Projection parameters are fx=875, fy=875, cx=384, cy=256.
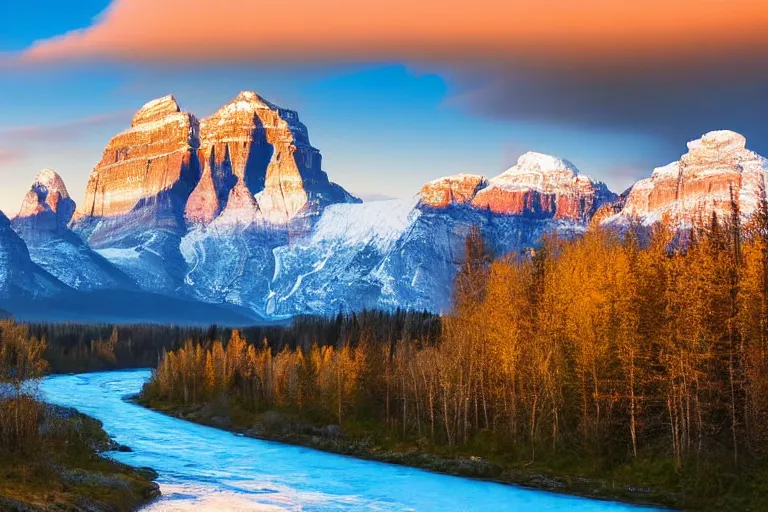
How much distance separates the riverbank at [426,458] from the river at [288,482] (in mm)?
A: 1477

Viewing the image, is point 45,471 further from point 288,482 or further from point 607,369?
point 607,369

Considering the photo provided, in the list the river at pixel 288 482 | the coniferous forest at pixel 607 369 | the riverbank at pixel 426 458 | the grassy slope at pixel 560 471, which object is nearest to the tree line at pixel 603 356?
the coniferous forest at pixel 607 369

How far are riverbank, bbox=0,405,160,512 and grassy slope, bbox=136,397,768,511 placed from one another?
2449cm

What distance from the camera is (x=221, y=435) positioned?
3858 inches

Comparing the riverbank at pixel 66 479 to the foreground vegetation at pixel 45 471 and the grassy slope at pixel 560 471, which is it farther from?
the grassy slope at pixel 560 471

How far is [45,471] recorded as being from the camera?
49.6 m

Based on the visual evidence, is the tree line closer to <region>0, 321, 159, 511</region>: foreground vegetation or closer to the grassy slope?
the grassy slope

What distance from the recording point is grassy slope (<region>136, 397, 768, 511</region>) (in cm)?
5500

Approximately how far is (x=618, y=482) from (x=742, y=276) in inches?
662

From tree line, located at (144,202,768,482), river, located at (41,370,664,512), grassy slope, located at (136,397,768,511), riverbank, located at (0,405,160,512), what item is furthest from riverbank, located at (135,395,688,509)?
riverbank, located at (0,405,160,512)

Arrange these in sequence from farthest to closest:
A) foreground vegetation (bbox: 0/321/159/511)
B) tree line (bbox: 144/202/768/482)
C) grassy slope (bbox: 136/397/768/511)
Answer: tree line (bbox: 144/202/768/482)
grassy slope (bbox: 136/397/768/511)
foreground vegetation (bbox: 0/321/159/511)

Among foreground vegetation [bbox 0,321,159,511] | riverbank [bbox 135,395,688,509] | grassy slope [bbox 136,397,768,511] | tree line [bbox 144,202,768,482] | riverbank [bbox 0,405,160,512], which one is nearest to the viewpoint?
riverbank [bbox 0,405,160,512]

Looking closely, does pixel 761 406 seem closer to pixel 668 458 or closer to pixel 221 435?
pixel 668 458

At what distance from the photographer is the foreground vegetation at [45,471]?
4578cm
